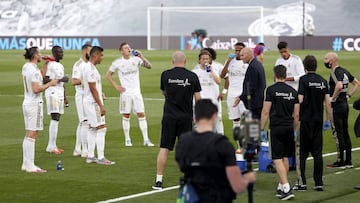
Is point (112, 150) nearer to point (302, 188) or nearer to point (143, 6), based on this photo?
point (302, 188)

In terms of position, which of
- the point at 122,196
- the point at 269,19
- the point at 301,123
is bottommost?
the point at 122,196

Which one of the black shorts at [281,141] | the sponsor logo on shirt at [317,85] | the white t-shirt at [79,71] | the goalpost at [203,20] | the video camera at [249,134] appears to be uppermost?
the goalpost at [203,20]

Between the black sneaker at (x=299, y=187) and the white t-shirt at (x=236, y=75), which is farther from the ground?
the white t-shirt at (x=236, y=75)

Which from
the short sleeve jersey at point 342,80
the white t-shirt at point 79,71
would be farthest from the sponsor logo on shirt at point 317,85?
the white t-shirt at point 79,71

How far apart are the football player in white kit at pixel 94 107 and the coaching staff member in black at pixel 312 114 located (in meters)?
4.44

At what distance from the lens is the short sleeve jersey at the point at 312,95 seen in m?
15.5

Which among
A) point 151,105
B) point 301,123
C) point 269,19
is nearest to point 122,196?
point 301,123

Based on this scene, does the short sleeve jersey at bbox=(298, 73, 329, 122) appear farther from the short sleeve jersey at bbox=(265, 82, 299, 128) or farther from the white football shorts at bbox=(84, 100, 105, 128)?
the white football shorts at bbox=(84, 100, 105, 128)

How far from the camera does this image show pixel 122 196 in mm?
15078

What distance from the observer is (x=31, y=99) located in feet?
56.5

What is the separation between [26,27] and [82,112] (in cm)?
5804

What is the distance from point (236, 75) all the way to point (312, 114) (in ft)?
15.2

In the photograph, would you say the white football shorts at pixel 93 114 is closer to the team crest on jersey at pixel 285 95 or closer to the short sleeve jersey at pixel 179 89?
the short sleeve jersey at pixel 179 89

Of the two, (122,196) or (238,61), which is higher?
(238,61)
